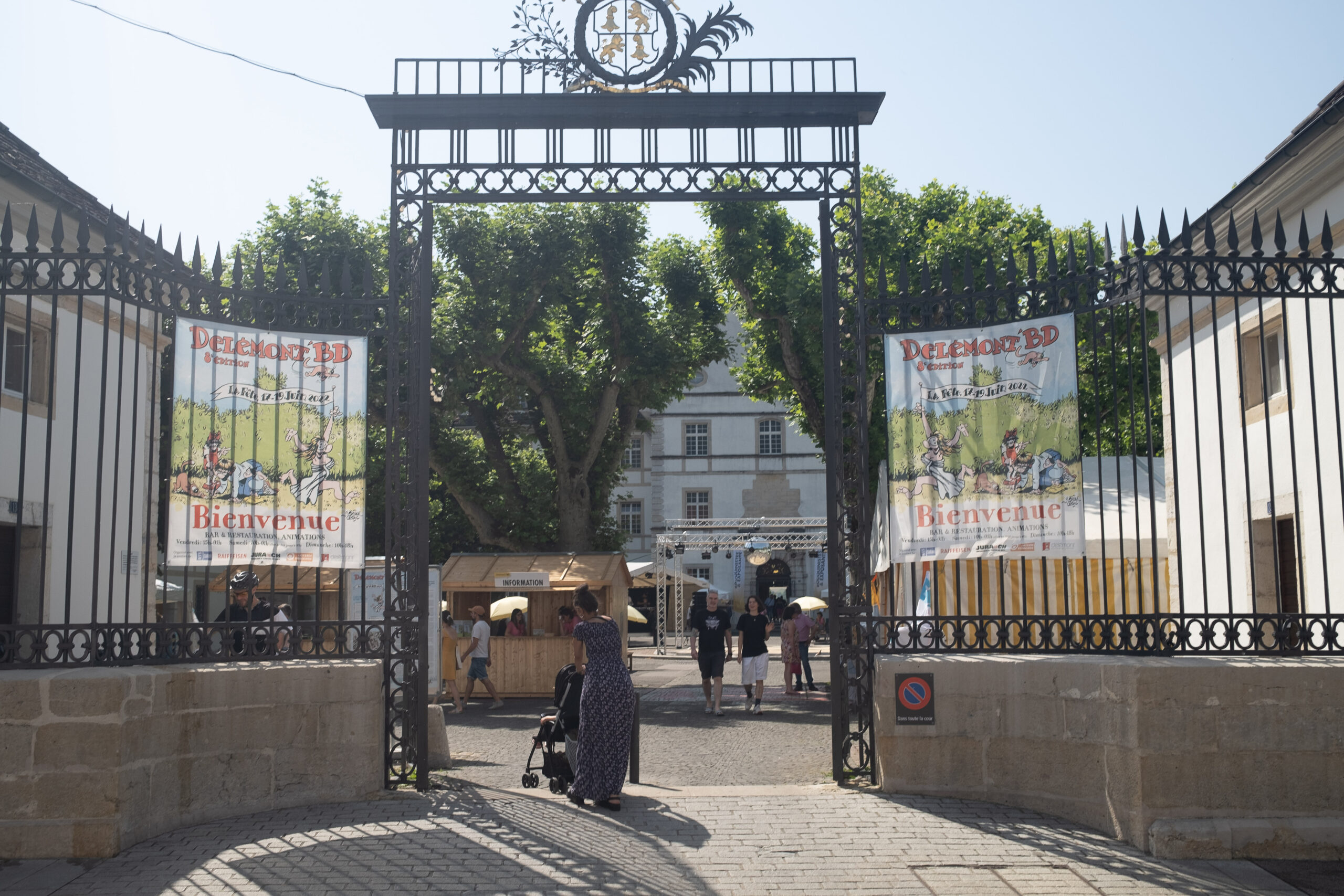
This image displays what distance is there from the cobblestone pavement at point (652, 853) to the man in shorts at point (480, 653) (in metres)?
8.46

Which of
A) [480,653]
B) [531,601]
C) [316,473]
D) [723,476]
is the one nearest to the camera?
[316,473]

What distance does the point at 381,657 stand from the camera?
800cm

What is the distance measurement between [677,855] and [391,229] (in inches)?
196

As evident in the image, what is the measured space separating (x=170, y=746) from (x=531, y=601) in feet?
49.6

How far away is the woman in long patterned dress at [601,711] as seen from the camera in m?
7.87

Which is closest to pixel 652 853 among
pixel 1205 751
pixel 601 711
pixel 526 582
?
pixel 601 711

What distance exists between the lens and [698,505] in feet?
160

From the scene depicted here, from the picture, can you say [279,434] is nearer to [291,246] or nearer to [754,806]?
[754,806]

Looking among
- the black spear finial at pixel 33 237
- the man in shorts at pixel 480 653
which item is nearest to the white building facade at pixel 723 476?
the man in shorts at pixel 480 653

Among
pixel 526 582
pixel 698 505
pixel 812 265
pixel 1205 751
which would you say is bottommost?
pixel 1205 751

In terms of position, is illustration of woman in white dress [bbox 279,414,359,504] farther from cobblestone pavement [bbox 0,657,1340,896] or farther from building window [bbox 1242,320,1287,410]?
building window [bbox 1242,320,1287,410]

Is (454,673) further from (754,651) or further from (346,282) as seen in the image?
(346,282)

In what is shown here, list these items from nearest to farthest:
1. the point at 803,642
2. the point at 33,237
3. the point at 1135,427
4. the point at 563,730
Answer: the point at 33,237, the point at 563,730, the point at 1135,427, the point at 803,642

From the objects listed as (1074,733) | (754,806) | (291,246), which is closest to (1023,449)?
(1074,733)
